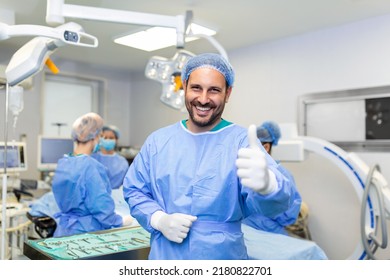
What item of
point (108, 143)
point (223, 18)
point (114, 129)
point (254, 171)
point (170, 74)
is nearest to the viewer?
point (254, 171)

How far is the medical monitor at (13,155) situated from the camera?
1441 millimetres

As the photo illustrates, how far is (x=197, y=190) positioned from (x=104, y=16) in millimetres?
782

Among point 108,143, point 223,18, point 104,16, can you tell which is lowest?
point 108,143

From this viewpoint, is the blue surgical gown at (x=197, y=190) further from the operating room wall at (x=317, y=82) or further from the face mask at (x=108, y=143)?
the face mask at (x=108, y=143)

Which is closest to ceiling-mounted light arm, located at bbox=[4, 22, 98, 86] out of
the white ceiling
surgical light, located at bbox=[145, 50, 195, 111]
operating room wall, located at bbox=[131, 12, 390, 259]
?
the white ceiling

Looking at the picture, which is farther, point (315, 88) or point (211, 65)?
point (315, 88)

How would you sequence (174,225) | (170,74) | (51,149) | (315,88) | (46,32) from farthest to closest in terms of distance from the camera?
(315,88) → (51,149) → (170,74) → (46,32) → (174,225)

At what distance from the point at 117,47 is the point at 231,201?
1230 mm

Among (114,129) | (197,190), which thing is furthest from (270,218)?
(114,129)

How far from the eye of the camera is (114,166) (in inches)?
111

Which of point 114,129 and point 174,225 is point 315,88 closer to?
point 114,129

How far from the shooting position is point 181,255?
1.09 metres

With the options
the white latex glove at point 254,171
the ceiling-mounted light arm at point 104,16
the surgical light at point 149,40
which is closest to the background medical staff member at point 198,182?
the white latex glove at point 254,171
